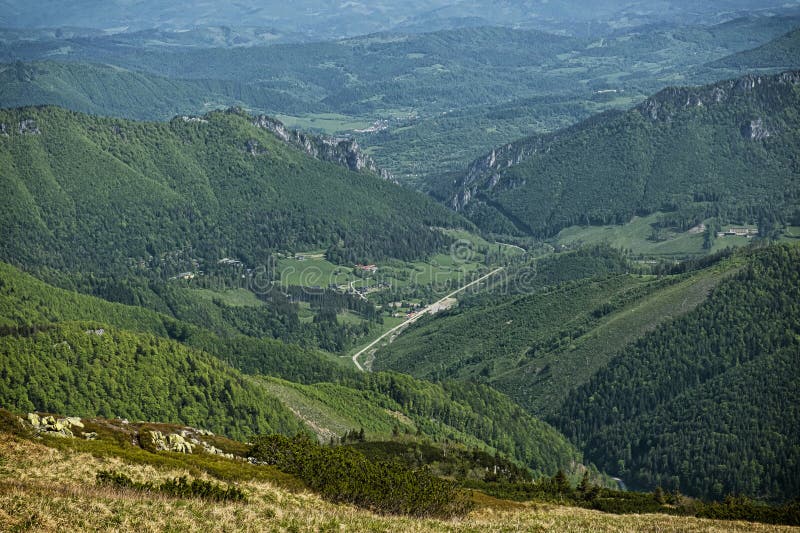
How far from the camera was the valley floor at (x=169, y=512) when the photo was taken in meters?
54.9

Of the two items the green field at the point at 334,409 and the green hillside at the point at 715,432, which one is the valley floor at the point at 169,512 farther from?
the green hillside at the point at 715,432

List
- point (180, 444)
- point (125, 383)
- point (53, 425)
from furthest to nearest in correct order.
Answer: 1. point (125, 383)
2. point (180, 444)
3. point (53, 425)

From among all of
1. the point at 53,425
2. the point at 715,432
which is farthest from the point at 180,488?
the point at 715,432

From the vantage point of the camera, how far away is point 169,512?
5922cm

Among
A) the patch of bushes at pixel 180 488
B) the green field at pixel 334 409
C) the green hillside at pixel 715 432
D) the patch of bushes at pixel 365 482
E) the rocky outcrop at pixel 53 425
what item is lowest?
the green hillside at pixel 715 432

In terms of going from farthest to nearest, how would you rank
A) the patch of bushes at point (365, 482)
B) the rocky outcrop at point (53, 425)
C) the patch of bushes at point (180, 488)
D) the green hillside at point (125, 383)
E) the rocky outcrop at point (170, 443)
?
the green hillside at point (125, 383), the rocky outcrop at point (170, 443), the rocky outcrop at point (53, 425), the patch of bushes at point (365, 482), the patch of bushes at point (180, 488)

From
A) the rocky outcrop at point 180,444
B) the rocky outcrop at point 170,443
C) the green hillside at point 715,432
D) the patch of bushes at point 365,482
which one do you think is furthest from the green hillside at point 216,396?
the patch of bushes at point 365,482

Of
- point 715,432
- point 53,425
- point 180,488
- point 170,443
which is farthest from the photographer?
point 715,432

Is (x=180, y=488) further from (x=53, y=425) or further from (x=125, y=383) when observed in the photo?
(x=125, y=383)

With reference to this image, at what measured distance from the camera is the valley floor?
54.9m

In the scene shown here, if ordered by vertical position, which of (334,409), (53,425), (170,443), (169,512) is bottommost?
(334,409)

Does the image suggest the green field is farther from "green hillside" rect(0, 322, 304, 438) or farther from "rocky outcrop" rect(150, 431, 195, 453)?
"rocky outcrop" rect(150, 431, 195, 453)

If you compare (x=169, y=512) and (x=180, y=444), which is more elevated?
(x=169, y=512)

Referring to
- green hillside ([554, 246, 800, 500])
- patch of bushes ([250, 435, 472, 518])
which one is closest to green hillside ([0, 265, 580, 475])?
green hillside ([554, 246, 800, 500])
